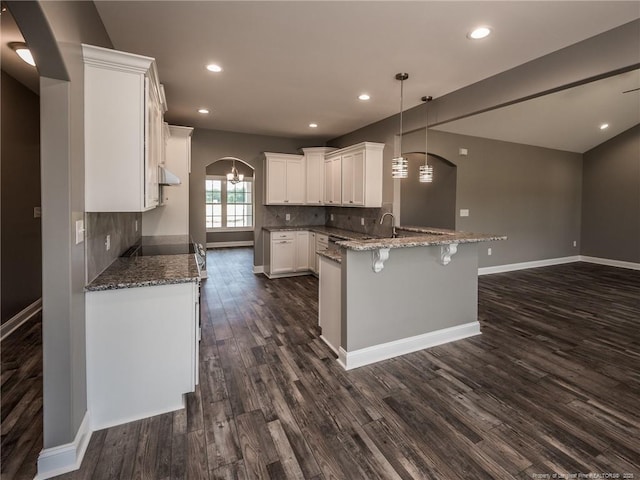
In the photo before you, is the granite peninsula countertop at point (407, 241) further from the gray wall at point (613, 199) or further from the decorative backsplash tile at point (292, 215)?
the gray wall at point (613, 199)

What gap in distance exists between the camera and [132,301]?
2.10 meters

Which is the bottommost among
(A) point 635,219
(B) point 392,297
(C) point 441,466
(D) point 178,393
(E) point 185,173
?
(C) point 441,466

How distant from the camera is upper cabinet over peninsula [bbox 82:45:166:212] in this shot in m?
1.98

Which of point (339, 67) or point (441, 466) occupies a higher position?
point (339, 67)

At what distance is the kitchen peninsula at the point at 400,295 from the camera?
9.53 ft

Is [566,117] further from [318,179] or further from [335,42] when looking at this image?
[335,42]

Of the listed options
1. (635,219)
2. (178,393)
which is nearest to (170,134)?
(178,393)

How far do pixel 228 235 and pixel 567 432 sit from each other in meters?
9.61

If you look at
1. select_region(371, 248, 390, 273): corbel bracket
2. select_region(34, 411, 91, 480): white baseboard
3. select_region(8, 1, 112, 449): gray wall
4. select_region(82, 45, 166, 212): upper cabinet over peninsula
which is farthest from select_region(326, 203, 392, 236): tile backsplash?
select_region(34, 411, 91, 480): white baseboard

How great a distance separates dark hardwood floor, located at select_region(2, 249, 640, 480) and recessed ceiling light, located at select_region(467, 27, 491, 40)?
8.99ft

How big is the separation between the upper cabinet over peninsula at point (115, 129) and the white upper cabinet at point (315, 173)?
440 cm

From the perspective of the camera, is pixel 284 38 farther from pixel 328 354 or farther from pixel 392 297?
pixel 328 354

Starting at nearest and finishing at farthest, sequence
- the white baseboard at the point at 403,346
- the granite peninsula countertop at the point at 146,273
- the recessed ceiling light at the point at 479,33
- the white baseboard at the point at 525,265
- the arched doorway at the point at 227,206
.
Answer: the granite peninsula countertop at the point at 146,273, the recessed ceiling light at the point at 479,33, the white baseboard at the point at 403,346, the white baseboard at the point at 525,265, the arched doorway at the point at 227,206

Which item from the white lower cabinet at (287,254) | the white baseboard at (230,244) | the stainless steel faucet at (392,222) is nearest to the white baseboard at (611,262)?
the stainless steel faucet at (392,222)
